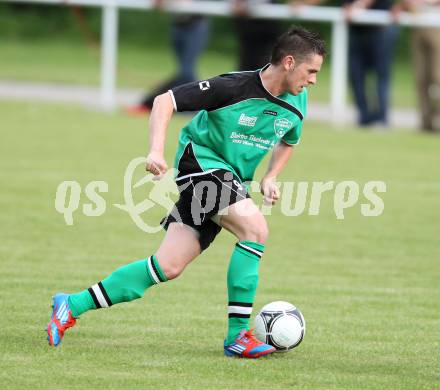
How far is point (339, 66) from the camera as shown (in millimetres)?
16953

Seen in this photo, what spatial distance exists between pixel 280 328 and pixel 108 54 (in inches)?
472

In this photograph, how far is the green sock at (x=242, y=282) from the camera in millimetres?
5828

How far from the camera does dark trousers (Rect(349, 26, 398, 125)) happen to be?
16.6 meters

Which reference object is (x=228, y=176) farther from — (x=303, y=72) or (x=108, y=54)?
(x=108, y=54)

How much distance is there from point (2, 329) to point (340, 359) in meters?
1.78

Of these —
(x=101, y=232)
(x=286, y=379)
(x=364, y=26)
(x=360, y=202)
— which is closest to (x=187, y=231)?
(x=286, y=379)

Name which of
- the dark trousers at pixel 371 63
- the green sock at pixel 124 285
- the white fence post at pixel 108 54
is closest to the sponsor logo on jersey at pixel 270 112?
the green sock at pixel 124 285

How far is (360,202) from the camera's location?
11.5 metres

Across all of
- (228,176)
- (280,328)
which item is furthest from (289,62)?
(280,328)

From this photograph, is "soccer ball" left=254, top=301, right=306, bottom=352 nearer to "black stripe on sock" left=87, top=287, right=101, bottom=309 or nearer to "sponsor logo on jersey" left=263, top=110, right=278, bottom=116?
"black stripe on sock" left=87, top=287, right=101, bottom=309

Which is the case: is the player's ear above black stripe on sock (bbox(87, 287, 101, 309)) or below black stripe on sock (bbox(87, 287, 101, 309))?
above

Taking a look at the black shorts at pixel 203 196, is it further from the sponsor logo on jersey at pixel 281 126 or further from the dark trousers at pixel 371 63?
the dark trousers at pixel 371 63

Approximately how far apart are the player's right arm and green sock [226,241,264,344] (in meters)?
0.64

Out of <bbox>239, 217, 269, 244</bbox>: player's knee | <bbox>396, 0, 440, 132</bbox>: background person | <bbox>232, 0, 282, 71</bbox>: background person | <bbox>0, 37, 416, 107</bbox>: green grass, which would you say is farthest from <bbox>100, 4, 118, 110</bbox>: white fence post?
<bbox>239, 217, 269, 244</bbox>: player's knee
